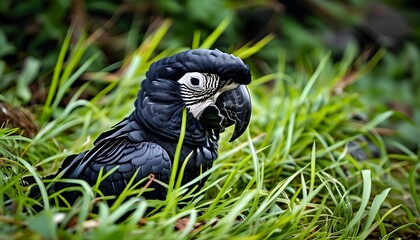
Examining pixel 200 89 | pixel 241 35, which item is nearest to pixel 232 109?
pixel 200 89

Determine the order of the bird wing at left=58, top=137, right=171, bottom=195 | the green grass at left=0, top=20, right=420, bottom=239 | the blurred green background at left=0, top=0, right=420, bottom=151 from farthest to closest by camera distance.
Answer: the blurred green background at left=0, top=0, right=420, bottom=151
the bird wing at left=58, top=137, right=171, bottom=195
the green grass at left=0, top=20, right=420, bottom=239

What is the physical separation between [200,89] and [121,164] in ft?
0.98

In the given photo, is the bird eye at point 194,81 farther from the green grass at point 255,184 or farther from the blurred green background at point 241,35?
the blurred green background at point 241,35

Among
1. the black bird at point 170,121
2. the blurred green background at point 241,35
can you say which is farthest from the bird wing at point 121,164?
the blurred green background at point 241,35

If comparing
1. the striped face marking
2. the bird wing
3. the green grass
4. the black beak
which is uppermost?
the striped face marking

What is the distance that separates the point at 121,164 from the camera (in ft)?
5.12

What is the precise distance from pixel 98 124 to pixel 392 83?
204 centimetres

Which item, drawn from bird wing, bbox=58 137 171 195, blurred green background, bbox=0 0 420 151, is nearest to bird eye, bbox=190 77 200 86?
bird wing, bbox=58 137 171 195

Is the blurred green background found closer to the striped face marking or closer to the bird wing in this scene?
the bird wing

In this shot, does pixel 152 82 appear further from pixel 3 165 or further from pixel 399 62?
pixel 399 62

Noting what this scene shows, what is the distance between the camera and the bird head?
1.59m

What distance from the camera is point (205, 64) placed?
1572 mm

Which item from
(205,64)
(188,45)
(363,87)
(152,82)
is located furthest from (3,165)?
(363,87)

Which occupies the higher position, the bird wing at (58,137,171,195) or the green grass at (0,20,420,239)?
the bird wing at (58,137,171,195)
